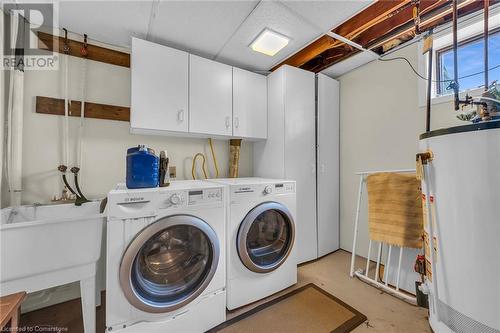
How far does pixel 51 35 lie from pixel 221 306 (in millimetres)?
2629

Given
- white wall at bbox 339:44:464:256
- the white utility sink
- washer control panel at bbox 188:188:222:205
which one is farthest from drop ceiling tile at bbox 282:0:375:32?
the white utility sink

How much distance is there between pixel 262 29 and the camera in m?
1.75

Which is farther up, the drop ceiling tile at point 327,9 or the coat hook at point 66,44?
the drop ceiling tile at point 327,9

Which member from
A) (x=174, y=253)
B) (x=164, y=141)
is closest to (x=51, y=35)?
(x=164, y=141)

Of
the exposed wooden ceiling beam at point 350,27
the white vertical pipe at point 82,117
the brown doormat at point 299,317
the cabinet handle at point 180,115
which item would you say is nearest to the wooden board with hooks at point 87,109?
the white vertical pipe at point 82,117

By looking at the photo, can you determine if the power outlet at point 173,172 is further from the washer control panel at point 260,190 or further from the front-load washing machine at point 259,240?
the washer control panel at point 260,190

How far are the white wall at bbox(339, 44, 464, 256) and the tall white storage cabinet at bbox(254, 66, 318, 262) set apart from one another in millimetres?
518

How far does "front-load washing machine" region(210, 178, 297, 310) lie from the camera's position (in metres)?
1.54

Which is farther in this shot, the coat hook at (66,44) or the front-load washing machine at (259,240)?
the coat hook at (66,44)

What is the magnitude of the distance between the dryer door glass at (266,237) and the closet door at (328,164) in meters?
0.78

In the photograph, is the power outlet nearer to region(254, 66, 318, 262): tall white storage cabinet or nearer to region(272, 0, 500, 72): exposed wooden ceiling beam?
region(254, 66, 318, 262): tall white storage cabinet

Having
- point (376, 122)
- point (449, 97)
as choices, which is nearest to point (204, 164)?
point (376, 122)

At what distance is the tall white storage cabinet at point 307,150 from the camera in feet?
7.34

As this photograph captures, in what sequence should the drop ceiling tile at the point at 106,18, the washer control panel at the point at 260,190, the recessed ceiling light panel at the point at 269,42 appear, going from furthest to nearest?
1. the recessed ceiling light panel at the point at 269,42
2. the washer control panel at the point at 260,190
3. the drop ceiling tile at the point at 106,18
